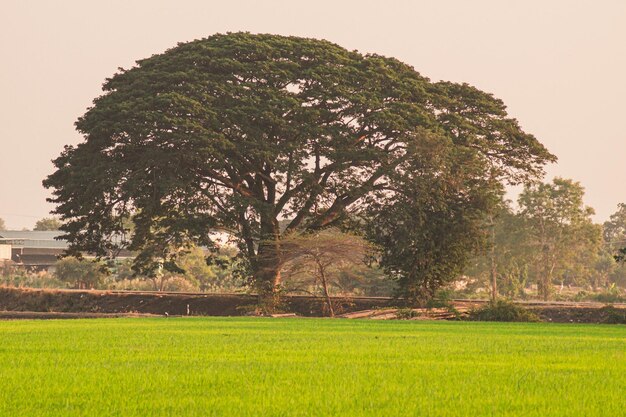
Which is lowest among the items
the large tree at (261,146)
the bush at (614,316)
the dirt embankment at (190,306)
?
the bush at (614,316)

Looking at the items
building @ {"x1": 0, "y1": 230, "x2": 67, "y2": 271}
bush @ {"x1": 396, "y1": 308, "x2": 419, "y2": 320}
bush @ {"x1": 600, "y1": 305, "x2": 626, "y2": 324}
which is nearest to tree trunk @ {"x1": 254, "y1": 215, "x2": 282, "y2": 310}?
bush @ {"x1": 396, "y1": 308, "x2": 419, "y2": 320}

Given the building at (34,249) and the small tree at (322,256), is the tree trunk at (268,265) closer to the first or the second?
the small tree at (322,256)

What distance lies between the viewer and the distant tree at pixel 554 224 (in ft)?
258

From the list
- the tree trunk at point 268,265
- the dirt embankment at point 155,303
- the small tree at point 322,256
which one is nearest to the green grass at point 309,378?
the small tree at point 322,256

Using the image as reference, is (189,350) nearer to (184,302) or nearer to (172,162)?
(172,162)

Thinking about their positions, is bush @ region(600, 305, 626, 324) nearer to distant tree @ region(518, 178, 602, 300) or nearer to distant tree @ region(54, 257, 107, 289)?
distant tree @ region(518, 178, 602, 300)

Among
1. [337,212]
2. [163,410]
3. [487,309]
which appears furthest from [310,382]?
[337,212]

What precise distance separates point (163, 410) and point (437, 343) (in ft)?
32.3

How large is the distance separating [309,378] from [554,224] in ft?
230

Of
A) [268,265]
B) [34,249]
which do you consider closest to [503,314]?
[268,265]

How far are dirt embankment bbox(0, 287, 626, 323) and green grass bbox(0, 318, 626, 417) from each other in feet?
76.4

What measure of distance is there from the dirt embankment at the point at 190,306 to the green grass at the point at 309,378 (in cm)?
2330

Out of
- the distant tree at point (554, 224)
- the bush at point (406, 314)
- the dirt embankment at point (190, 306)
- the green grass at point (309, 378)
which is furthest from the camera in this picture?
the distant tree at point (554, 224)

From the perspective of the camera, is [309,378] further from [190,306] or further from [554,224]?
[554,224]
